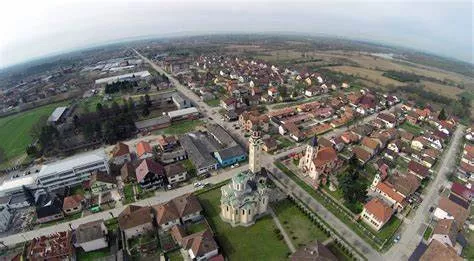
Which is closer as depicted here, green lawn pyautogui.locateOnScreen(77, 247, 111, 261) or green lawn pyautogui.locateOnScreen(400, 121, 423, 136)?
green lawn pyautogui.locateOnScreen(77, 247, 111, 261)

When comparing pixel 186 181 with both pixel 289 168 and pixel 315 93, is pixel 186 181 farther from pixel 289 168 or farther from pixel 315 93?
pixel 315 93

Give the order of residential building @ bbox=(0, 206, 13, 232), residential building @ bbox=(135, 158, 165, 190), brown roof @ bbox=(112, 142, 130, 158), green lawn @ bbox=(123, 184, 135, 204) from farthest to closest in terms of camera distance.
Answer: brown roof @ bbox=(112, 142, 130, 158)
residential building @ bbox=(135, 158, 165, 190)
green lawn @ bbox=(123, 184, 135, 204)
residential building @ bbox=(0, 206, 13, 232)

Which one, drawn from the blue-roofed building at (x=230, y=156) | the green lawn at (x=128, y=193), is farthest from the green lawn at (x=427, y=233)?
the green lawn at (x=128, y=193)

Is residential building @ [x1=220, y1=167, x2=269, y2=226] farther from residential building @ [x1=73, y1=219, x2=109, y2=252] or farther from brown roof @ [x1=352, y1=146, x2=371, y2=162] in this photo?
brown roof @ [x1=352, y1=146, x2=371, y2=162]

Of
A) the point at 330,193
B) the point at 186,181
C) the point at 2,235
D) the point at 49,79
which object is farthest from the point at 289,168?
the point at 49,79

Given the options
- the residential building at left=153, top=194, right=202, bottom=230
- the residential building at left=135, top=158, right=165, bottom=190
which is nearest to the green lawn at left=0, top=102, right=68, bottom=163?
the residential building at left=135, top=158, right=165, bottom=190

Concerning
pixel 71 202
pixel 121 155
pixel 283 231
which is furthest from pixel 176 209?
pixel 121 155

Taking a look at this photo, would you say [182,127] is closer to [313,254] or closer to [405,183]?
[313,254]
